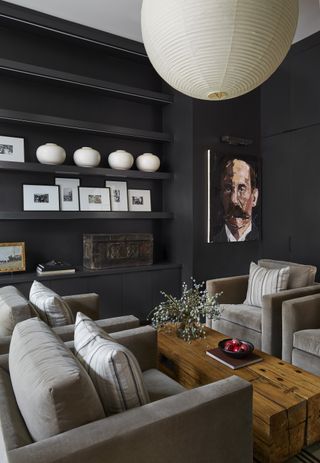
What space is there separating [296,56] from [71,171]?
9.39 ft

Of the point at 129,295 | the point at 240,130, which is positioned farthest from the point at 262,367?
the point at 240,130

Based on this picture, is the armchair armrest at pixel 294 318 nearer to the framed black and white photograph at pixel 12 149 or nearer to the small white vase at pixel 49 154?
the small white vase at pixel 49 154

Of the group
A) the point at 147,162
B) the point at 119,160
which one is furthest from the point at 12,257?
the point at 147,162

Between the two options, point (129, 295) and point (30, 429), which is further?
point (129, 295)

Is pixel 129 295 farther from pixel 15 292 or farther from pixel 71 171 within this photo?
pixel 15 292

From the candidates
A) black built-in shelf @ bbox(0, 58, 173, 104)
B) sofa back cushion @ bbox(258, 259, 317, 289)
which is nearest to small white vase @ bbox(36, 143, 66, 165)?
black built-in shelf @ bbox(0, 58, 173, 104)

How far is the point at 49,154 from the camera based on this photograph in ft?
11.2

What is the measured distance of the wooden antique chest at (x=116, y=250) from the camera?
12.0 feet

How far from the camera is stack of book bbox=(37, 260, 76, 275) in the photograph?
340 centimetres

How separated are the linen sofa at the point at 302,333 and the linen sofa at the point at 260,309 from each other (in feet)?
0.40

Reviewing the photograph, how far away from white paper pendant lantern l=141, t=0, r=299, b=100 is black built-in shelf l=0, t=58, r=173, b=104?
216cm

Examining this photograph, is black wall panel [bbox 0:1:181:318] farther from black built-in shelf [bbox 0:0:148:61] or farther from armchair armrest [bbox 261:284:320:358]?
armchair armrest [bbox 261:284:320:358]

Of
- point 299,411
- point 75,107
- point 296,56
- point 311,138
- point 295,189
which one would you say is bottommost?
point 299,411

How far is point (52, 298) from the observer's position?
206 cm
